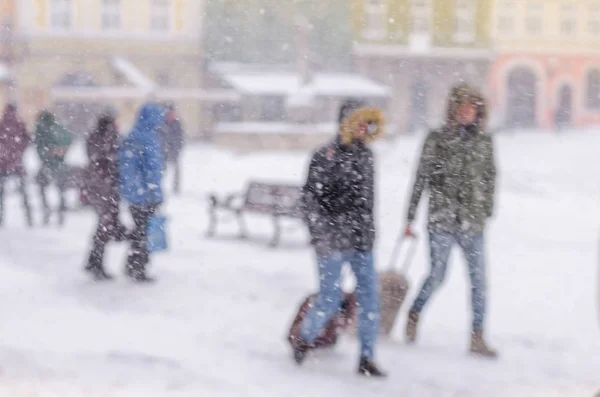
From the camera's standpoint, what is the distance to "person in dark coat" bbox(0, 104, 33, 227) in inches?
341

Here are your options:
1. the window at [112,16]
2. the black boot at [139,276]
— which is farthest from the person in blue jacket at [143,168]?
the window at [112,16]

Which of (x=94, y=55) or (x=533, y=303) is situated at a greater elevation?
(x=94, y=55)

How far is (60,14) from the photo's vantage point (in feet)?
92.6

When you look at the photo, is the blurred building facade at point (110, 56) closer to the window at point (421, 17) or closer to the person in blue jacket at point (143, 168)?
the window at point (421, 17)

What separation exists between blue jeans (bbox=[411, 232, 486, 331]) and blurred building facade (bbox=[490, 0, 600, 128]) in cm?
2630

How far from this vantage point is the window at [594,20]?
3159cm

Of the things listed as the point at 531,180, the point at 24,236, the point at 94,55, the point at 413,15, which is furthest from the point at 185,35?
the point at 24,236

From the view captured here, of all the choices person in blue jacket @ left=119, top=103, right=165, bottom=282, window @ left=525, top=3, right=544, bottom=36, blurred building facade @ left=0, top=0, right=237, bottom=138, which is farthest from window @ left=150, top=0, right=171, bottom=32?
person in blue jacket @ left=119, top=103, right=165, bottom=282

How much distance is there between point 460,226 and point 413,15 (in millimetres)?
28466

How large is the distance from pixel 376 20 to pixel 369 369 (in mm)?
26907

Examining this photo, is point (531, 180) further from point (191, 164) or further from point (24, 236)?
point (24, 236)

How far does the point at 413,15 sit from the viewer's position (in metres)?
31.9

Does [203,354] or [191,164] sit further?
[191,164]

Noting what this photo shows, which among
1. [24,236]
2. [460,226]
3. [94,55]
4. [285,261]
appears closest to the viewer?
[460,226]
